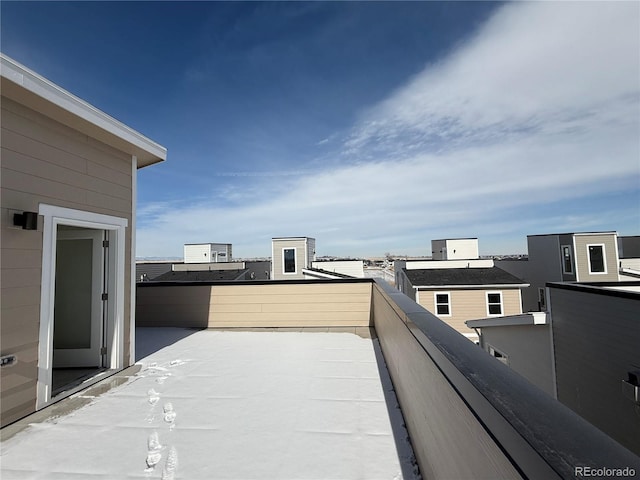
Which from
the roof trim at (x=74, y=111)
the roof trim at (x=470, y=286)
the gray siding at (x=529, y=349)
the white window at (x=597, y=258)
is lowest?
the gray siding at (x=529, y=349)

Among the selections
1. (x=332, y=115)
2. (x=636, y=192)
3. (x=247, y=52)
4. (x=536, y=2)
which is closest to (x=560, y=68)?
(x=536, y=2)

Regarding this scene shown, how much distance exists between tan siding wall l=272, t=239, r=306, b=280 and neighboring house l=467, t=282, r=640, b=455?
1027 cm

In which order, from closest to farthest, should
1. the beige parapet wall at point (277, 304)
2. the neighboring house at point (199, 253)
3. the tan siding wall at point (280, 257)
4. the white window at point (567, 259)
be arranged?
the beige parapet wall at point (277, 304), the white window at point (567, 259), the tan siding wall at point (280, 257), the neighboring house at point (199, 253)

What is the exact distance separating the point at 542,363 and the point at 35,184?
787cm

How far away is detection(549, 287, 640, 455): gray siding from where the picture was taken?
146 inches

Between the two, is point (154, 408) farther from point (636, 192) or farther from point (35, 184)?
point (636, 192)

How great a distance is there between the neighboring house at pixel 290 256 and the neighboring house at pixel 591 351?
10.3 m

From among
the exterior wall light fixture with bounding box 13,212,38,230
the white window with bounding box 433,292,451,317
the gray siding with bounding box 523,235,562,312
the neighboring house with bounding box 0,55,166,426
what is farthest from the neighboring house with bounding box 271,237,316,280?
the exterior wall light fixture with bounding box 13,212,38,230

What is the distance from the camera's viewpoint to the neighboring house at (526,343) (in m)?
5.58

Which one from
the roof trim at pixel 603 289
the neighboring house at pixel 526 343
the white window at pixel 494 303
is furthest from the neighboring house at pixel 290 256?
the roof trim at pixel 603 289

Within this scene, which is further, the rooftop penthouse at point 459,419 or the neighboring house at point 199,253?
the neighboring house at point 199,253

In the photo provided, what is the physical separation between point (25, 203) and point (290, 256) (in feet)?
43.5

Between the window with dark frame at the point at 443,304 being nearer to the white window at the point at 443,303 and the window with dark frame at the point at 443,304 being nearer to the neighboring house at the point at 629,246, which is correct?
the white window at the point at 443,303

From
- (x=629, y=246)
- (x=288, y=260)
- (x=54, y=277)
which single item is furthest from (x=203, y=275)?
(x=629, y=246)
